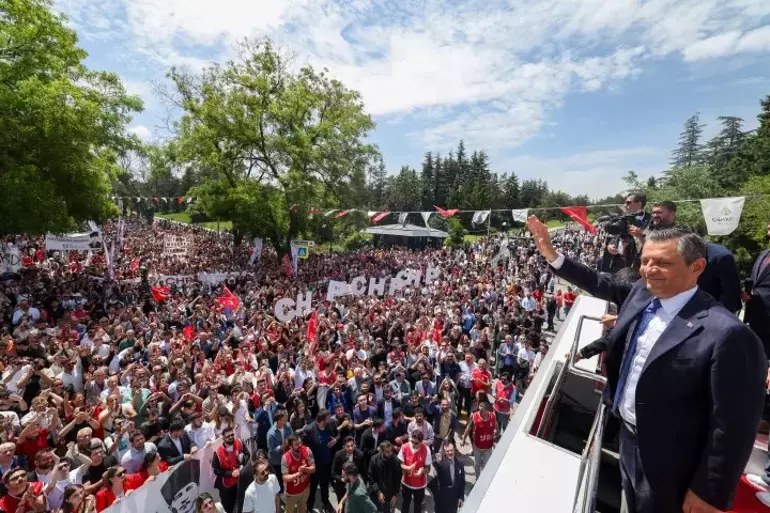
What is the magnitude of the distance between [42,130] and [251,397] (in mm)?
11638

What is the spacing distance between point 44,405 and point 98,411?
0.67 m

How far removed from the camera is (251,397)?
22.9 feet

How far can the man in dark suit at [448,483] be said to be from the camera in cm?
575

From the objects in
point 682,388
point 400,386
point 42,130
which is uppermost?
point 42,130

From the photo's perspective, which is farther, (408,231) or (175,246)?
(408,231)

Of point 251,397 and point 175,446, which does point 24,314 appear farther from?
point 175,446

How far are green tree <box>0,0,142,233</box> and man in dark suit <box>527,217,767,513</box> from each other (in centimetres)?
1559

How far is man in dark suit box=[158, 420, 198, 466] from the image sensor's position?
17.3 ft

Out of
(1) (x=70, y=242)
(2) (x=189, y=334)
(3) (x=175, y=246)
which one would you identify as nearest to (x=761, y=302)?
(2) (x=189, y=334)

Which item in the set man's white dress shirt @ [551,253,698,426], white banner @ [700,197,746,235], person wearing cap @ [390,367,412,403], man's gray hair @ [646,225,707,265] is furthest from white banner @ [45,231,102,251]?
white banner @ [700,197,746,235]

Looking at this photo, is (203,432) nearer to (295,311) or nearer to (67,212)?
(295,311)

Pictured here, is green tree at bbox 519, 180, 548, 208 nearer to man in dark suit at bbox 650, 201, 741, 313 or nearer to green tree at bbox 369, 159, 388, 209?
green tree at bbox 369, 159, 388, 209

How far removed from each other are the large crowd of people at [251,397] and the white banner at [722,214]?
590 centimetres

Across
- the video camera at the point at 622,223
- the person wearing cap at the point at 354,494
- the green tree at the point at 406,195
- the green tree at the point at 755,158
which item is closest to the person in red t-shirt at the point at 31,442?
the person wearing cap at the point at 354,494
